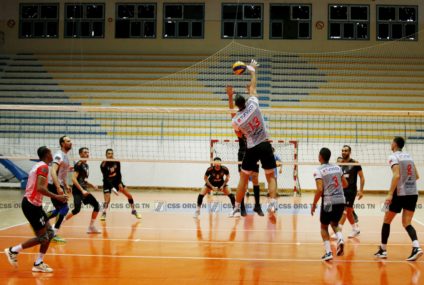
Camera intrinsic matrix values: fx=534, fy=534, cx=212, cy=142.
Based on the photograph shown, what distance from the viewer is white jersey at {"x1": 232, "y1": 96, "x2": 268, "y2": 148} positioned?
28.7 feet

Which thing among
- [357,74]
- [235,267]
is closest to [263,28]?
[357,74]

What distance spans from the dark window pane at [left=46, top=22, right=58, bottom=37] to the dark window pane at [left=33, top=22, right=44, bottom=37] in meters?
0.32

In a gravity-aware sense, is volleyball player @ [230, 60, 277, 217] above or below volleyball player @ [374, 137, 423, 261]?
above

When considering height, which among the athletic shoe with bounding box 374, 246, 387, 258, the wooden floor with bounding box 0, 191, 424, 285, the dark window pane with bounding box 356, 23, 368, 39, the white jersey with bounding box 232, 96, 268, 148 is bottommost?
the wooden floor with bounding box 0, 191, 424, 285

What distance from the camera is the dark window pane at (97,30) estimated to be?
2706cm

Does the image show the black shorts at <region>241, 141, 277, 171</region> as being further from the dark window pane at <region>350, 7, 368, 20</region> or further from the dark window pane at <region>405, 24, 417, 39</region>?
the dark window pane at <region>405, 24, 417, 39</region>

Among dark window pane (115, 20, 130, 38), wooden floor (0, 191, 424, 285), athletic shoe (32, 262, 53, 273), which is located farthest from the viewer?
dark window pane (115, 20, 130, 38)

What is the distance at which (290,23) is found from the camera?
85.8ft

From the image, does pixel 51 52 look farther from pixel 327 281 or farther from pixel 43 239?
pixel 327 281

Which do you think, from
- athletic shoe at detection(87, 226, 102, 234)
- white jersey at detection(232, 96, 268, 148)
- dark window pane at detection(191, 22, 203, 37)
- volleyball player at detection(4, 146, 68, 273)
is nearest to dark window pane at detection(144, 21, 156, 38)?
dark window pane at detection(191, 22, 203, 37)

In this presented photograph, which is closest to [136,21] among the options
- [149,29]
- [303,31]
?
[149,29]

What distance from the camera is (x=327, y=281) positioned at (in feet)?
23.8

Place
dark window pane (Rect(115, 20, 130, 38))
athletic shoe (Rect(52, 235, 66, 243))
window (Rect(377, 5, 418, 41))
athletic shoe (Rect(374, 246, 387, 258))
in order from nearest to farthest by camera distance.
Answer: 1. athletic shoe (Rect(374, 246, 387, 258))
2. athletic shoe (Rect(52, 235, 66, 243))
3. window (Rect(377, 5, 418, 41))
4. dark window pane (Rect(115, 20, 130, 38))

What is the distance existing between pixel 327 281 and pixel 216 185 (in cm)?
684
